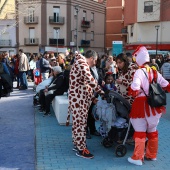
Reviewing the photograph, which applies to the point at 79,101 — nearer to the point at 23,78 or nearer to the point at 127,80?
the point at 127,80

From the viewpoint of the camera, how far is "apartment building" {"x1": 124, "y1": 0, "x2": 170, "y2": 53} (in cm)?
3547

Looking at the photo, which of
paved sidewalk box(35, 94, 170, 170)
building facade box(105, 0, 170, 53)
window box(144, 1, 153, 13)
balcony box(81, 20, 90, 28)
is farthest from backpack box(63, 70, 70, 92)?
balcony box(81, 20, 90, 28)

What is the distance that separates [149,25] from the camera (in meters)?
36.9

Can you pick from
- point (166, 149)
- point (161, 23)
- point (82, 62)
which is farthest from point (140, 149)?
point (161, 23)

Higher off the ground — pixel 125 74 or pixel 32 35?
pixel 32 35

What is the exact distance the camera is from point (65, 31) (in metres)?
43.2

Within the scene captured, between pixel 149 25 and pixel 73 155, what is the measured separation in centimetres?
3418

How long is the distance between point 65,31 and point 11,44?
8.58m

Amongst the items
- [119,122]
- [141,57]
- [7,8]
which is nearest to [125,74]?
[141,57]

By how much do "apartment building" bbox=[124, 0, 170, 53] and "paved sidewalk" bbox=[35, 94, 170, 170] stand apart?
1173 inches

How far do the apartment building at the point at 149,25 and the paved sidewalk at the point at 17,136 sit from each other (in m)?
27.8

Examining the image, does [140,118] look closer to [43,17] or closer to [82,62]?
[82,62]

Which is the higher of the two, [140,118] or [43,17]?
[43,17]

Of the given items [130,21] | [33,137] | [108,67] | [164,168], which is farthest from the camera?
[130,21]
